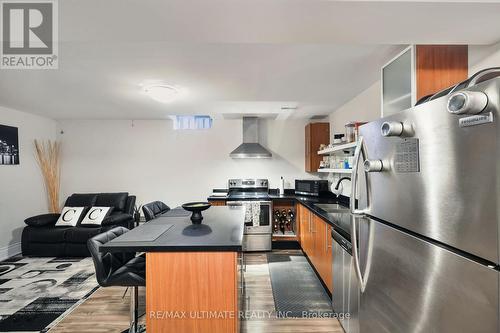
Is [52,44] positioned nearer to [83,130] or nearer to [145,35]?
[145,35]

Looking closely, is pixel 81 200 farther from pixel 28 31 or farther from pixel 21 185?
pixel 28 31

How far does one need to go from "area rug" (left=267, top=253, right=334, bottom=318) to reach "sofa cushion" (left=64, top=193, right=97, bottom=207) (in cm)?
351

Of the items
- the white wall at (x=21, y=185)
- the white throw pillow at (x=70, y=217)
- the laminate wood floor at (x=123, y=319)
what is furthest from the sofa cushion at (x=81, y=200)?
the laminate wood floor at (x=123, y=319)

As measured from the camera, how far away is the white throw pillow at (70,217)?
3.87m

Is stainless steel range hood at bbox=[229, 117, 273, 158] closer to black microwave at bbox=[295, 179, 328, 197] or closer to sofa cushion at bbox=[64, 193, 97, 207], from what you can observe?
black microwave at bbox=[295, 179, 328, 197]

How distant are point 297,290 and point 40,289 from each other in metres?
3.06

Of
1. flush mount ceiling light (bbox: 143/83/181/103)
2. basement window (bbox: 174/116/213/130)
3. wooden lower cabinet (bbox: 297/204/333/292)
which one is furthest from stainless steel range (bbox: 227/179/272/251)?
flush mount ceiling light (bbox: 143/83/181/103)

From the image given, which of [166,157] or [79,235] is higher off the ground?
[166,157]

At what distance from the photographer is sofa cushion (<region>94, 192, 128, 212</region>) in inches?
169

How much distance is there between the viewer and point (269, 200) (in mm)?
3977

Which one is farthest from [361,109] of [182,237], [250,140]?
[182,237]

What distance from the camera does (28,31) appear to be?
1.50 m

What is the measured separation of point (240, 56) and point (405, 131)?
5.17 feet

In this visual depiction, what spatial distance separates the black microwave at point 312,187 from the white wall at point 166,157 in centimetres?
41
